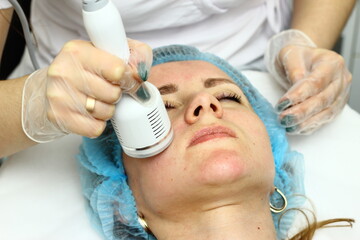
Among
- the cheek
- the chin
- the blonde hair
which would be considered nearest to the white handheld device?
the chin

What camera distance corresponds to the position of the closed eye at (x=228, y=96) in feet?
4.14

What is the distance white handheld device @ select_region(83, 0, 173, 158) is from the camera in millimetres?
859

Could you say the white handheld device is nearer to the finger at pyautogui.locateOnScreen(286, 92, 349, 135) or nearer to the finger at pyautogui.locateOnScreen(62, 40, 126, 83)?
the finger at pyautogui.locateOnScreen(62, 40, 126, 83)

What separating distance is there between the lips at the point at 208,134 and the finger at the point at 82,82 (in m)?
0.24

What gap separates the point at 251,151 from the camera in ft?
3.73

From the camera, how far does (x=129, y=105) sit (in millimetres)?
984

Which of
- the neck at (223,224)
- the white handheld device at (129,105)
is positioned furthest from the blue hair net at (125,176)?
the white handheld device at (129,105)

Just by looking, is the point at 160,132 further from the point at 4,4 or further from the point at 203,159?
the point at 4,4

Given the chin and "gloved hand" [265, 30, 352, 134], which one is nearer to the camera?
the chin

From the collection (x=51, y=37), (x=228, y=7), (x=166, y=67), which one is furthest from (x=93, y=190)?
(x=228, y=7)

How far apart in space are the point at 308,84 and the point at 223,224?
589 millimetres

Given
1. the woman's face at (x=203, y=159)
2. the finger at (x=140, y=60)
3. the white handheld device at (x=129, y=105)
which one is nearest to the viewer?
the white handheld device at (x=129, y=105)

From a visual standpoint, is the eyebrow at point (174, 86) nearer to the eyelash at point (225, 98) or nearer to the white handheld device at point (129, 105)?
the eyelash at point (225, 98)

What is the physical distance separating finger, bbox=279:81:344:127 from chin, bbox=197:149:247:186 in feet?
1.34
